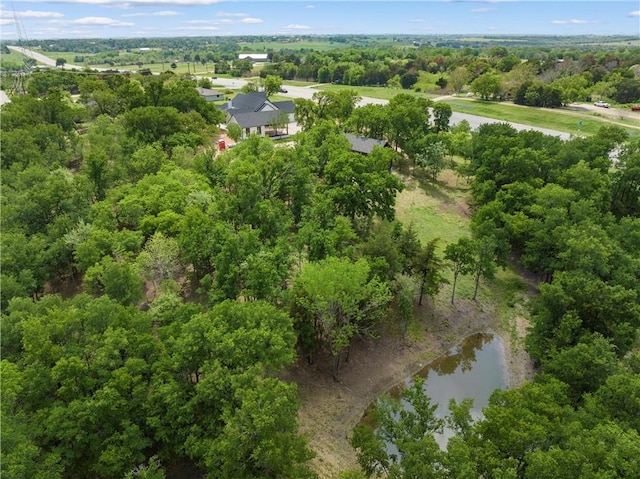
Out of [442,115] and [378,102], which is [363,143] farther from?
[378,102]

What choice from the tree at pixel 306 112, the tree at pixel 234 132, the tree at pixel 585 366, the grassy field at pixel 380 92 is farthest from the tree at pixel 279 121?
the tree at pixel 585 366

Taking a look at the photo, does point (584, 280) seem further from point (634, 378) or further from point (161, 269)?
point (161, 269)

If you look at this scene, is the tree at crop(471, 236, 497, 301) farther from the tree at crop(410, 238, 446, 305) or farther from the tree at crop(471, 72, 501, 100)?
the tree at crop(471, 72, 501, 100)

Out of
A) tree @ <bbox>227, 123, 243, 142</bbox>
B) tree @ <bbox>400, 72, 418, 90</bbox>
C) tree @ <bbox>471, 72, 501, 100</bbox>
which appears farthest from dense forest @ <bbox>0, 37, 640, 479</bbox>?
tree @ <bbox>400, 72, 418, 90</bbox>

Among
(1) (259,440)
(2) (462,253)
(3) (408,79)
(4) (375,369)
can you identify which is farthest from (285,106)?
(1) (259,440)

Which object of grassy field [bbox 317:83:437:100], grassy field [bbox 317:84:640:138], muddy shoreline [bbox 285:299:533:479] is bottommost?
muddy shoreline [bbox 285:299:533:479]

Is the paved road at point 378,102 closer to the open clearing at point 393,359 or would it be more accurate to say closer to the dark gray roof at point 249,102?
the dark gray roof at point 249,102

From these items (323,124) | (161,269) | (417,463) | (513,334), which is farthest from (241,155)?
(417,463)
